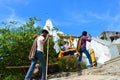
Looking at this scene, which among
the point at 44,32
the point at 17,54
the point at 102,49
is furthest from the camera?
the point at 102,49

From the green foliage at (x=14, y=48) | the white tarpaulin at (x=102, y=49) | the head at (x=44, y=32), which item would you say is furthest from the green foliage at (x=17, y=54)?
the white tarpaulin at (x=102, y=49)

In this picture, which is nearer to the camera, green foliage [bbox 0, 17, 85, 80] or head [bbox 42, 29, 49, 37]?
head [bbox 42, 29, 49, 37]

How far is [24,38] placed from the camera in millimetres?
22562

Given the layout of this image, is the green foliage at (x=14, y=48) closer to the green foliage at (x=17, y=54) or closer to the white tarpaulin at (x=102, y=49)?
the green foliage at (x=17, y=54)

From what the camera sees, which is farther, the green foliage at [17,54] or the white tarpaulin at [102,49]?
the white tarpaulin at [102,49]

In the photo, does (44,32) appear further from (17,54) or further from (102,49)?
(102,49)

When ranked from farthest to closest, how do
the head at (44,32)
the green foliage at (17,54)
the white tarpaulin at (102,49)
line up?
the white tarpaulin at (102,49), the green foliage at (17,54), the head at (44,32)

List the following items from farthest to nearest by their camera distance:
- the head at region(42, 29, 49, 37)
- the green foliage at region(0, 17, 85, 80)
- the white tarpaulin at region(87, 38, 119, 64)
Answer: the white tarpaulin at region(87, 38, 119, 64) → the green foliage at region(0, 17, 85, 80) → the head at region(42, 29, 49, 37)

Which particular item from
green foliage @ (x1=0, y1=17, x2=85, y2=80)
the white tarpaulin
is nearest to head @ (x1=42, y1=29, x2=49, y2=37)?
green foliage @ (x1=0, y1=17, x2=85, y2=80)

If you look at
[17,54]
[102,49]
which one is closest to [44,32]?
[17,54]

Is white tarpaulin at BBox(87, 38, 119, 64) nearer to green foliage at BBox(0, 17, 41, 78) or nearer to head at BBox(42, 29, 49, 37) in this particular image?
green foliage at BBox(0, 17, 41, 78)

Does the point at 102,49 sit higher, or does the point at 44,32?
the point at 102,49

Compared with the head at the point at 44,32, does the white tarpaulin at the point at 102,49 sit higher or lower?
higher

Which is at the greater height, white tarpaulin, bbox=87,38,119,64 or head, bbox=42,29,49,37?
white tarpaulin, bbox=87,38,119,64
